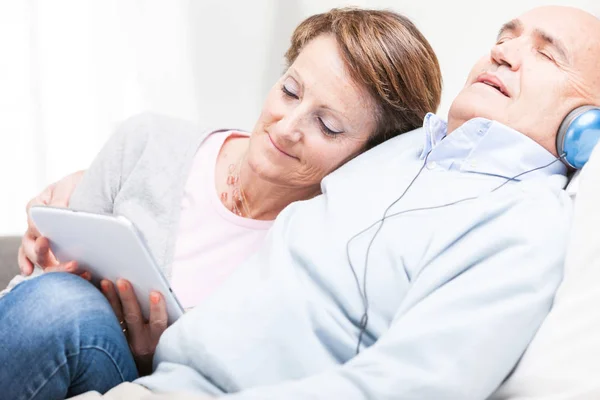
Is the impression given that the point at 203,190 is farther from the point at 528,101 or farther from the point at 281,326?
the point at 528,101

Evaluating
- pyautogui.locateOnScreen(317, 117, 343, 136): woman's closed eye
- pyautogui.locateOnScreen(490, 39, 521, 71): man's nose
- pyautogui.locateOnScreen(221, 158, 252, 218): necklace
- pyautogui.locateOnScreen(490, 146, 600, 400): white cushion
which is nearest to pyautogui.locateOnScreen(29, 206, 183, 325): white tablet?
pyautogui.locateOnScreen(221, 158, 252, 218): necklace

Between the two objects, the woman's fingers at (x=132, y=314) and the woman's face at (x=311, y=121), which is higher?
the woman's face at (x=311, y=121)

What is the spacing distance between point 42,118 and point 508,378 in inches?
66.3

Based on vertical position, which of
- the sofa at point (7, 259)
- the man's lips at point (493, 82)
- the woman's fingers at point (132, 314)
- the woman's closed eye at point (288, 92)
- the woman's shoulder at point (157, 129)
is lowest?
the sofa at point (7, 259)

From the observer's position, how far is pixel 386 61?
127cm

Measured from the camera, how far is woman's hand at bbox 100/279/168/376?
3.77ft

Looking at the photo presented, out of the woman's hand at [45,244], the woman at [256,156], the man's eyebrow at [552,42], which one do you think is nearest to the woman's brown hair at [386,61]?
the woman at [256,156]

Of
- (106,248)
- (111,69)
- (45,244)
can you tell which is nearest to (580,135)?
(106,248)

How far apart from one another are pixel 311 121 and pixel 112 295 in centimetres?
44

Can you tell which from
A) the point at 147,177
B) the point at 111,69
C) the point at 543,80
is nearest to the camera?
the point at 543,80

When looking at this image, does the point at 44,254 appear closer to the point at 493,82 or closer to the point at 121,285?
the point at 121,285

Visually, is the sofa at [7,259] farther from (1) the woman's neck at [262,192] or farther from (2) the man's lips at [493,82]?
(2) the man's lips at [493,82]

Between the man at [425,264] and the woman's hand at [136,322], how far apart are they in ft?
0.31

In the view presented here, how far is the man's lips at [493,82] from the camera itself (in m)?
1.15
